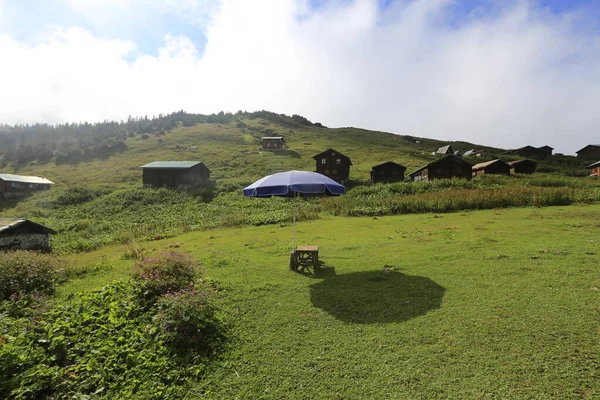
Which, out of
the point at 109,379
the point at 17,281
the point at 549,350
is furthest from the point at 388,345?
the point at 17,281

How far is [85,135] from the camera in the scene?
116 m

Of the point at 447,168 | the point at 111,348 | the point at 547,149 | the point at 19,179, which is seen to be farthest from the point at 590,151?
the point at 19,179

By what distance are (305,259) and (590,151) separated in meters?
107

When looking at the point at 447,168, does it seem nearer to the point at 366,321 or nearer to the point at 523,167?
the point at 523,167

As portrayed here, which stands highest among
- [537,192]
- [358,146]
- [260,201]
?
[358,146]

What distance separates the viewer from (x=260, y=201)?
1618 inches

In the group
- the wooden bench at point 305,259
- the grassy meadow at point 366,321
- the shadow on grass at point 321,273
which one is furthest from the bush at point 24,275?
the shadow on grass at point 321,273

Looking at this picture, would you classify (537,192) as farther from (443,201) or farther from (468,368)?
(468,368)

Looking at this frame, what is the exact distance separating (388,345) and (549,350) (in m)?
2.61

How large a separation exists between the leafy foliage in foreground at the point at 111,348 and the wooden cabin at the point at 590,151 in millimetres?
106711

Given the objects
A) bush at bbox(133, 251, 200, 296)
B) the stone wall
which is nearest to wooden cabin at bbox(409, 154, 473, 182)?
bush at bbox(133, 251, 200, 296)

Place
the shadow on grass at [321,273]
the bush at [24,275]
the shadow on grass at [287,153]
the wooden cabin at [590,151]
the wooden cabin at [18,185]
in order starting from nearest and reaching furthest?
the bush at [24,275] → the shadow on grass at [321,273] → the wooden cabin at [18,185] → the shadow on grass at [287,153] → the wooden cabin at [590,151]

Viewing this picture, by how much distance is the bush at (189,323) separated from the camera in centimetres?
645

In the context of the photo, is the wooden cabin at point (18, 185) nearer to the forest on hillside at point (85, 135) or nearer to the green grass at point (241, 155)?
the green grass at point (241, 155)
